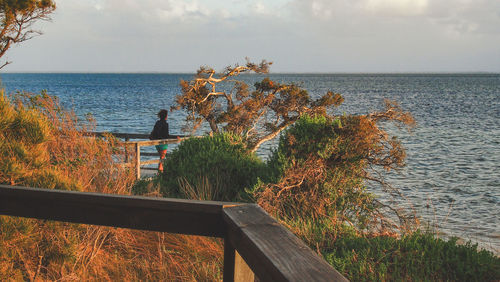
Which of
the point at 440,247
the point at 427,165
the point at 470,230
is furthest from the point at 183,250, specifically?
the point at 427,165

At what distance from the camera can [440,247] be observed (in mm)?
5992

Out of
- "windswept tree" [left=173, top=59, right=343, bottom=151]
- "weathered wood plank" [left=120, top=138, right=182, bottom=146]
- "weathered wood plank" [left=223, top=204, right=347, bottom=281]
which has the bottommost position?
"weathered wood plank" [left=120, top=138, right=182, bottom=146]

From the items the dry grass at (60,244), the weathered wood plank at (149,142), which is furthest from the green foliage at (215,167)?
the dry grass at (60,244)

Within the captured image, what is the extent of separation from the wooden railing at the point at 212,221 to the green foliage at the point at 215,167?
657 cm

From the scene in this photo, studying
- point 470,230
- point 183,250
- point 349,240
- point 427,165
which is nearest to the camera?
point 183,250

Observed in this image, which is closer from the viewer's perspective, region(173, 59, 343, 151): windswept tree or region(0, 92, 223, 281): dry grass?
region(0, 92, 223, 281): dry grass

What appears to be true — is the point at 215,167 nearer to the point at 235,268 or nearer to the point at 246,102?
the point at 246,102

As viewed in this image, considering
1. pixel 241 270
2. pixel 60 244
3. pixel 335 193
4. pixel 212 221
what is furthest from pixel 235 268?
pixel 335 193

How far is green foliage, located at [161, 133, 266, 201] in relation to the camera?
957 cm

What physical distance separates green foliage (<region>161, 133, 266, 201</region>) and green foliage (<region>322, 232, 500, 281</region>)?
3.32 meters

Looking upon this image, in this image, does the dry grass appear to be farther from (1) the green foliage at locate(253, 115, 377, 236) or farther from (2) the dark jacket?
(2) the dark jacket

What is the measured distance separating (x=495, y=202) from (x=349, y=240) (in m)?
11.1

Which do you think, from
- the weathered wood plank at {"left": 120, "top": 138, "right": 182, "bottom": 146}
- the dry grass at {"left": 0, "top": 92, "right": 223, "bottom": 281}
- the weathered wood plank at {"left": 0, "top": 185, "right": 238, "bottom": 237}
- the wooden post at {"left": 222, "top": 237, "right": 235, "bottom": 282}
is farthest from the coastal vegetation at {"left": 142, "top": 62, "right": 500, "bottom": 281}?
the wooden post at {"left": 222, "top": 237, "right": 235, "bottom": 282}

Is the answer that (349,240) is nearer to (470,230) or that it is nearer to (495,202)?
(470,230)
